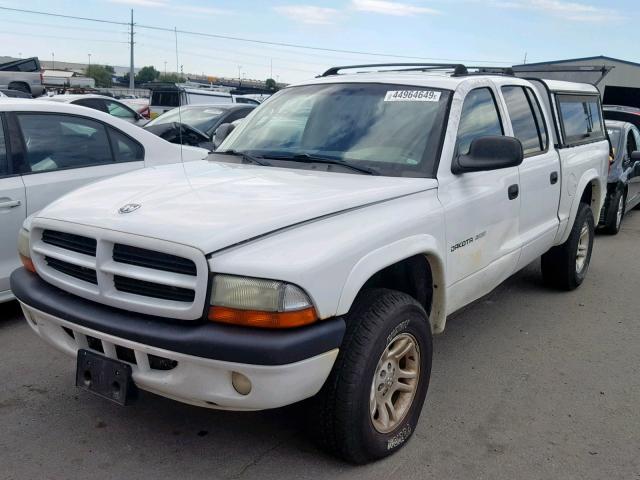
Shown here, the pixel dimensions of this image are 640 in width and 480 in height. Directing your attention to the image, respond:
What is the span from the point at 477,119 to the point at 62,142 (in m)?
3.12

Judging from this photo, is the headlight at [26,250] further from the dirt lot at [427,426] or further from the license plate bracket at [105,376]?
the dirt lot at [427,426]

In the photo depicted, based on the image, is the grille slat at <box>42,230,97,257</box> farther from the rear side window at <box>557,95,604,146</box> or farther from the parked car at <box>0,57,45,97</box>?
the parked car at <box>0,57,45,97</box>

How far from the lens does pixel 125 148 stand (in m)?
5.32

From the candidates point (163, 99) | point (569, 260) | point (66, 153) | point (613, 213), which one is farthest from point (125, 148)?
point (163, 99)

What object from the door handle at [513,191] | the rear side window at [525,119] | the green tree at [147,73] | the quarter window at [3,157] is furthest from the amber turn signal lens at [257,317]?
the green tree at [147,73]

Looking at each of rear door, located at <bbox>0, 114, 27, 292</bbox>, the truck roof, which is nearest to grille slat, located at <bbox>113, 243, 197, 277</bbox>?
the truck roof

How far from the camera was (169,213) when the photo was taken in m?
2.70

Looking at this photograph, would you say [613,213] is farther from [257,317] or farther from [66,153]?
[257,317]

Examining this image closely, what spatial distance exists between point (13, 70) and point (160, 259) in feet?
64.1

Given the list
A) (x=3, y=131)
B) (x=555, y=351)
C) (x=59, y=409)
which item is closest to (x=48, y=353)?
(x=59, y=409)

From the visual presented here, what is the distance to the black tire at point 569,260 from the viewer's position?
5504mm

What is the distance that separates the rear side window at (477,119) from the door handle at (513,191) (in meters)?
0.36

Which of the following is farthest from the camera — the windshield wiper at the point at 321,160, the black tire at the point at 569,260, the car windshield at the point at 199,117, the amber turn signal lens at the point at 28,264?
the car windshield at the point at 199,117

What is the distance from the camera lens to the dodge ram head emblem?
277 cm
